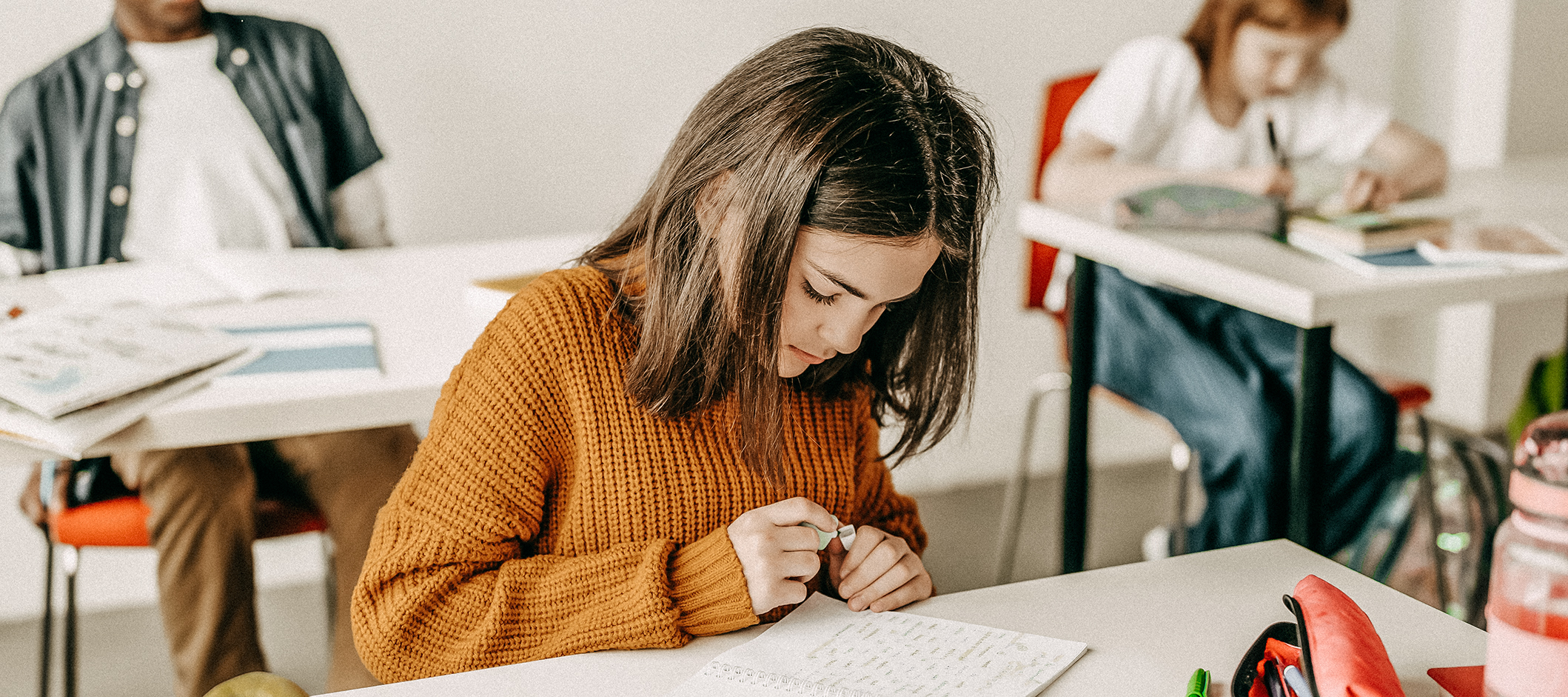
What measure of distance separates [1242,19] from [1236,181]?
38 cm

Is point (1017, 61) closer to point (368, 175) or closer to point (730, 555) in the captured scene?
point (368, 175)

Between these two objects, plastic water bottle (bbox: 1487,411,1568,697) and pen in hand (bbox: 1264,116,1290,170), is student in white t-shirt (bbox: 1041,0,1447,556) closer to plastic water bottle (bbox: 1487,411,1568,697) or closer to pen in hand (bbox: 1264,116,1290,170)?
pen in hand (bbox: 1264,116,1290,170)

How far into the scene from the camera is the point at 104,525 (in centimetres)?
156

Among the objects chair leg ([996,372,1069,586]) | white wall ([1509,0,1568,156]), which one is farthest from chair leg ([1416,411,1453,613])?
white wall ([1509,0,1568,156])

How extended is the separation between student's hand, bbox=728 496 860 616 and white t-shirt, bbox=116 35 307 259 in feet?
4.80

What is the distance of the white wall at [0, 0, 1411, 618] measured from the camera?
2.25 meters

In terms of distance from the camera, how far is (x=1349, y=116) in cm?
217

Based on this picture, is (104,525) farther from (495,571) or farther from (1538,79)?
(1538,79)

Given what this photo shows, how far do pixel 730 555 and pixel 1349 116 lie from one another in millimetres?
1763

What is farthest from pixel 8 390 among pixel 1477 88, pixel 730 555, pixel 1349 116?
pixel 1477 88

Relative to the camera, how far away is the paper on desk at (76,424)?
3.84ft

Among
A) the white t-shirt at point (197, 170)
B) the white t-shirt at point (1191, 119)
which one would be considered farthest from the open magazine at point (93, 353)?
the white t-shirt at point (1191, 119)

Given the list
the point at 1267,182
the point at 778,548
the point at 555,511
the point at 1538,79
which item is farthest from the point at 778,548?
the point at 1538,79

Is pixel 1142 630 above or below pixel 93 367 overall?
below
